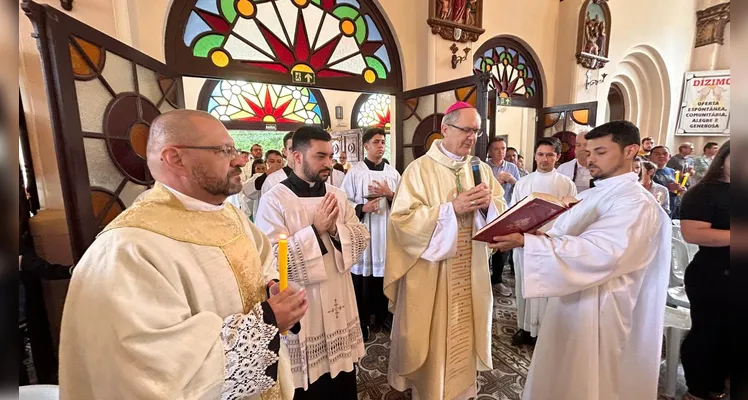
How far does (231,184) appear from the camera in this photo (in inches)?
52.6

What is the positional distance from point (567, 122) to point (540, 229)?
504cm

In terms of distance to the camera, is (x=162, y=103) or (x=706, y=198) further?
(x=162, y=103)

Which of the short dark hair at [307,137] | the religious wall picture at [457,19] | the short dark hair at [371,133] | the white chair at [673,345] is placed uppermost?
the religious wall picture at [457,19]

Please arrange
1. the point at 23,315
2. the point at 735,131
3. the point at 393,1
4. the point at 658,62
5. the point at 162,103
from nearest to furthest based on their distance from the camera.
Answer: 1. the point at 735,131
2. the point at 23,315
3. the point at 162,103
4. the point at 393,1
5. the point at 658,62

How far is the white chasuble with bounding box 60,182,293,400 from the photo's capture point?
935mm

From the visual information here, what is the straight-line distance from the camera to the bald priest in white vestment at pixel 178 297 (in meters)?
0.94

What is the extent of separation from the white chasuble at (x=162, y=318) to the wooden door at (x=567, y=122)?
7.81 meters

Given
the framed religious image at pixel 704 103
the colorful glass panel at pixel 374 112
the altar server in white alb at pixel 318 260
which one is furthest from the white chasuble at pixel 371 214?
the framed religious image at pixel 704 103

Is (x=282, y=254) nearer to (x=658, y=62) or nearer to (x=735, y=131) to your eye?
(x=735, y=131)

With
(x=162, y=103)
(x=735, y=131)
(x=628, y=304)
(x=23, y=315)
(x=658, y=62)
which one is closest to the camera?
(x=735, y=131)

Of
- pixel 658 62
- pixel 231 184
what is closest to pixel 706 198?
pixel 231 184

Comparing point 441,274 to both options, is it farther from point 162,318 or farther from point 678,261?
point 678,261

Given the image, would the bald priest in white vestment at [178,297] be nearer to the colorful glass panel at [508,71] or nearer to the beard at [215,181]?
the beard at [215,181]

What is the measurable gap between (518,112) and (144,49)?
1037cm
